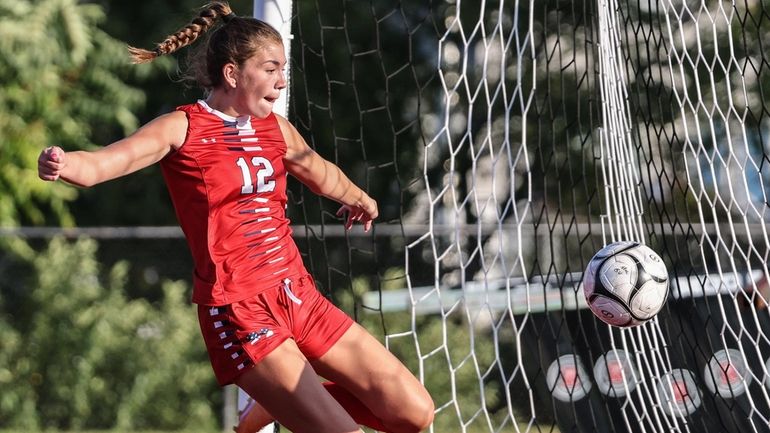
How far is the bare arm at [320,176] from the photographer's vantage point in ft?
13.2

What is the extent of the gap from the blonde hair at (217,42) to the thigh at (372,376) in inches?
39.1

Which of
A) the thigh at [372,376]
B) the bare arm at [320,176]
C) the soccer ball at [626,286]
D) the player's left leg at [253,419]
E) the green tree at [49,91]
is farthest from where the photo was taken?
the green tree at [49,91]

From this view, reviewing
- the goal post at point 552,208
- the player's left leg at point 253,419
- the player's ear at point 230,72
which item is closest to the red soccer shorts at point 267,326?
the player's left leg at point 253,419

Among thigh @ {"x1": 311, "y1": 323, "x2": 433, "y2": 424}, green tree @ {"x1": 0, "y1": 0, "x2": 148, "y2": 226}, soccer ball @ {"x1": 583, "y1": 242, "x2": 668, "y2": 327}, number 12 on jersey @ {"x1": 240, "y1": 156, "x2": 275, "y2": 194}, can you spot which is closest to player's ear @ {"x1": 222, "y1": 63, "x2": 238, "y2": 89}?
number 12 on jersey @ {"x1": 240, "y1": 156, "x2": 275, "y2": 194}

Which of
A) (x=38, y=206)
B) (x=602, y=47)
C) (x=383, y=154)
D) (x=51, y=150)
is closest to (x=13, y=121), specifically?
(x=38, y=206)

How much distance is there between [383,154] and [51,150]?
791 cm

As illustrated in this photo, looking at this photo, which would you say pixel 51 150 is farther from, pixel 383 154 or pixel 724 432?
pixel 383 154

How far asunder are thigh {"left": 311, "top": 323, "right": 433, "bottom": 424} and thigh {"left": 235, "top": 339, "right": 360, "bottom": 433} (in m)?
0.28

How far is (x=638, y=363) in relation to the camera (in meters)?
5.53

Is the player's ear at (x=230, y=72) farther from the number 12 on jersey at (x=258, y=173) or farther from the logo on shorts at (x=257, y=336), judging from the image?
the logo on shorts at (x=257, y=336)

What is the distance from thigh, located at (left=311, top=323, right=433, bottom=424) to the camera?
3900mm

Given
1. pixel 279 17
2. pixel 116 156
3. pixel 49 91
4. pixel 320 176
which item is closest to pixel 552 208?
pixel 49 91

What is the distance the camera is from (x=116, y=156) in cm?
344

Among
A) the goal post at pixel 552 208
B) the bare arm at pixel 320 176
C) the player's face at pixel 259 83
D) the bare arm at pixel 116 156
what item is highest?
the player's face at pixel 259 83
